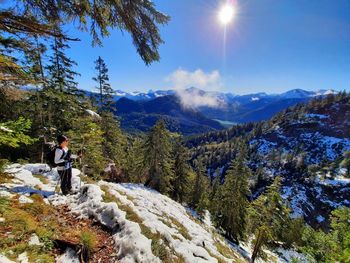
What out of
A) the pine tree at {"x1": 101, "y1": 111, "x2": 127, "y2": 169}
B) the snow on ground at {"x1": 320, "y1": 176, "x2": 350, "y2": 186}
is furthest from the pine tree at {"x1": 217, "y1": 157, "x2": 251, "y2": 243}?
the snow on ground at {"x1": 320, "y1": 176, "x2": 350, "y2": 186}

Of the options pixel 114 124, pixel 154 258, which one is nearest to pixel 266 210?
pixel 114 124

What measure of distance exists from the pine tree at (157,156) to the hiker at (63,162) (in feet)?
67.6

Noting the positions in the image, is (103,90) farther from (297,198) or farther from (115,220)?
(297,198)

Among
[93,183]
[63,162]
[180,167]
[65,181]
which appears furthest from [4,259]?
[180,167]

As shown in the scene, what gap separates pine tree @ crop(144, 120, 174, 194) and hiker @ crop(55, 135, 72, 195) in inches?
811

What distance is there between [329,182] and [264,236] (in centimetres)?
14035

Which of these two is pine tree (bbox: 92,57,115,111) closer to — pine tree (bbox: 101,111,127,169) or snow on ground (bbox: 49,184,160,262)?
pine tree (bbox: 101,111,127,169)

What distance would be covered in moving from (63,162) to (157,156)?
838 inches

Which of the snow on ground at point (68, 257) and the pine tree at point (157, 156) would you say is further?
the pine tree at point (157, 156)

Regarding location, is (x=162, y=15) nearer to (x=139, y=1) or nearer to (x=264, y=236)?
(x=139, y=1)

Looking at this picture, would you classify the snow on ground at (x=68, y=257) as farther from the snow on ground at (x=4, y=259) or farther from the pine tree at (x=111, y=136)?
the pine tree at (x=111, y=136)

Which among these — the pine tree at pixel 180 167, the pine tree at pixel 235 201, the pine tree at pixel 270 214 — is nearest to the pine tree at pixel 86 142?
the pine tree at pixel 180 167

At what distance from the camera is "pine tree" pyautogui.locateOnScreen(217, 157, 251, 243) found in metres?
34.7

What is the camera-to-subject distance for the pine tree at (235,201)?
34.7 meters
